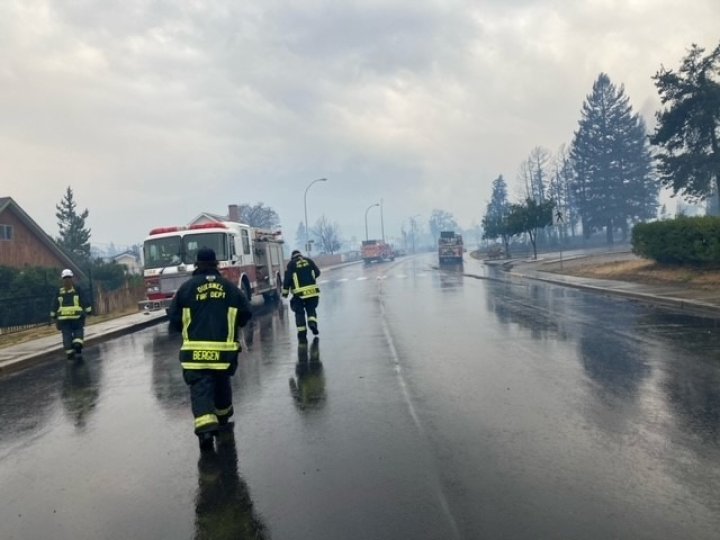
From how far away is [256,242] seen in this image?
2095cm

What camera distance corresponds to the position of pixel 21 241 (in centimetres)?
3669

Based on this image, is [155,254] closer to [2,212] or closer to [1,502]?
[1,502]

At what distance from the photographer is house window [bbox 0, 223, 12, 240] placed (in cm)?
3472

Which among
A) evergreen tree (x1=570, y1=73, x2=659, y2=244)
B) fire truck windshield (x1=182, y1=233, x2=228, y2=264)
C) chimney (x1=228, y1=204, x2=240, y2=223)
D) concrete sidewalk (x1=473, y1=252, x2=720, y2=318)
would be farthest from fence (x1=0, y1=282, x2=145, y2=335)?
evergreen tree (x1=570, y1=73, x2=659, y2=244)

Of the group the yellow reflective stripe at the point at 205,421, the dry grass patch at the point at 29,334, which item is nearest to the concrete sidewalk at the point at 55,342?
the dry grass patch at the point at 29,334

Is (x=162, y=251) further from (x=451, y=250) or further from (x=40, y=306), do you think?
(x=451, y=250)

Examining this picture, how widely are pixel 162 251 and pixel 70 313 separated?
5.48 metres

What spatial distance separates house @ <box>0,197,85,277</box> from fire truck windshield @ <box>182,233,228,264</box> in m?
22.1

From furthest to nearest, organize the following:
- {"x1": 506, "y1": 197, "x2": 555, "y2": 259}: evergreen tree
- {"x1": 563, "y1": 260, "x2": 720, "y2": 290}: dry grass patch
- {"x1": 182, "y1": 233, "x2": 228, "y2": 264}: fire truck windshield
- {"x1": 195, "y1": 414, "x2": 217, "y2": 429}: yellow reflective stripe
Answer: {"x1": 506, "y1": 197, "x2": 555, "y2": 259}: evergreen tree → {"x1": 563, "y1": 260, "x2": 720, "y2": 290}: dry grass patch → {"x1": 182, "y1": 233, "x2": 228, "y2": 264}: fire truck windshield → {"x1": 195, "y1": 414, "x2": 217, "y2": 429}: yellow reflective stripe

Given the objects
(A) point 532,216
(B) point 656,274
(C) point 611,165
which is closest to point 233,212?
(A) point 532,216

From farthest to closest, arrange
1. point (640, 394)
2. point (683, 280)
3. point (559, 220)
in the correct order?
point (559, 220), point (683, 280), point (640, 394)

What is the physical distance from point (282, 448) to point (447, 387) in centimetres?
268

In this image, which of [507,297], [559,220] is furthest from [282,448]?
[559,220]

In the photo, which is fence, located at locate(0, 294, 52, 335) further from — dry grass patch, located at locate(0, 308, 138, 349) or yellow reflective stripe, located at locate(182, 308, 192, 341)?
yellow reflective stripe, located at locate(182, 308, 192, 341)
